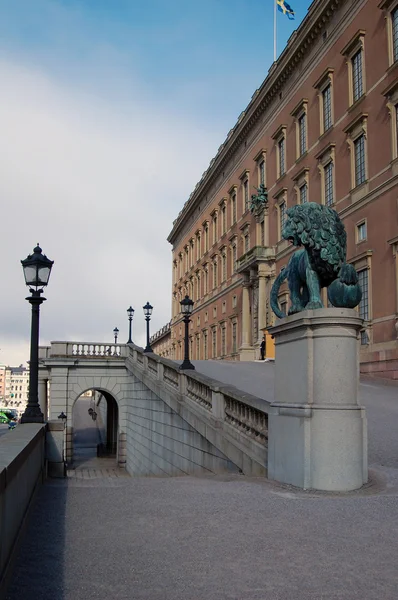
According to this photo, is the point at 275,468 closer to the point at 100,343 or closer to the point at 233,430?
the point at 233,430

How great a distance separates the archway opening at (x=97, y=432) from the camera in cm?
4884

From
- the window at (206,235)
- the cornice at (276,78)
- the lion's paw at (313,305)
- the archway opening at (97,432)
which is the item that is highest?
the cornice at (276,78)

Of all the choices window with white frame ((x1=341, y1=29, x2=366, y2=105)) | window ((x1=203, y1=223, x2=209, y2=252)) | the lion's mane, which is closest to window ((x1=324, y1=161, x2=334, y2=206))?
window with white frame ((x1=341, y1=29, x2=366, y2=105))

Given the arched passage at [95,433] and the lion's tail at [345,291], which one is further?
the arched passage at [95,433]

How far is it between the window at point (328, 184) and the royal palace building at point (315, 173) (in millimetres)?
53

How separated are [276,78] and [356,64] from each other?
34.4ft

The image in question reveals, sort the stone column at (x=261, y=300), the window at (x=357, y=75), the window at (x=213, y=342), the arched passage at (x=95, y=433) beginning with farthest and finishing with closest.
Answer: the window at (x=213, y=342), the arched passage at (x=95, y=433), the stone column at (x=261, y=300), the window at (x=357, y=75)

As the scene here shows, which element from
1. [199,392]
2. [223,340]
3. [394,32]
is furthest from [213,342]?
[199,392]

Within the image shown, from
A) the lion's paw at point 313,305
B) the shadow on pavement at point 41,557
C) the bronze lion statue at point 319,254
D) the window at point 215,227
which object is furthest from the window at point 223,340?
the shadow on pavement at point 41,557

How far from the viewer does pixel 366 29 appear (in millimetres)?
30000

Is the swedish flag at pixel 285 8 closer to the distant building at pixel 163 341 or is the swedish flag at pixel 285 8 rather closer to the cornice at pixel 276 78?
the cornice at pixel 276 78

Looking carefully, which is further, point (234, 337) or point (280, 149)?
point (234, 337)

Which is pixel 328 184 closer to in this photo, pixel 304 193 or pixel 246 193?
pixel 304 193

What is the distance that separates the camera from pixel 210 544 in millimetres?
6117
